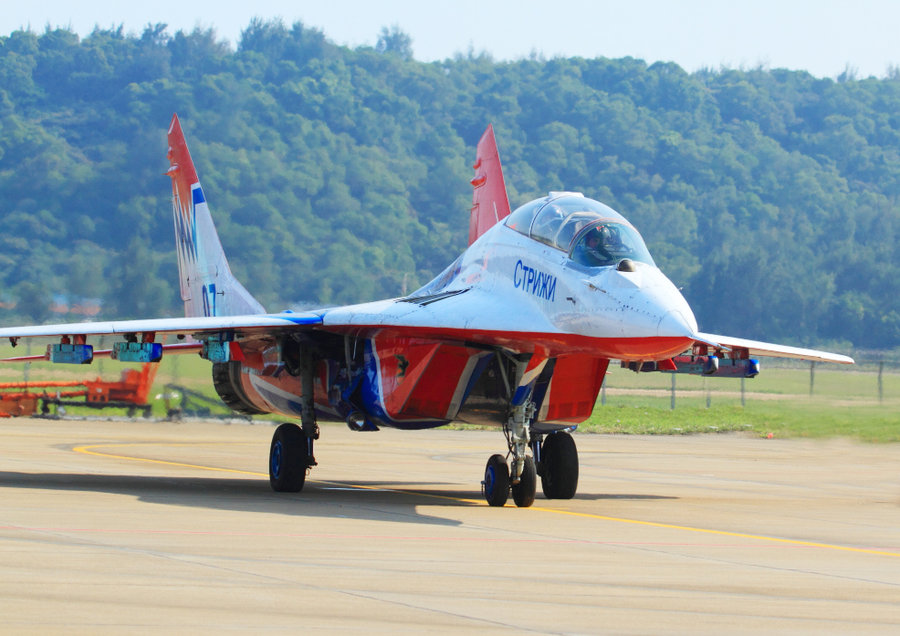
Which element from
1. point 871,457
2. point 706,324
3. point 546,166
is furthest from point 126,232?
point 546,166

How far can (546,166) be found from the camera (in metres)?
89.3

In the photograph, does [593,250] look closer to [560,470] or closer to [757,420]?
[560,470]

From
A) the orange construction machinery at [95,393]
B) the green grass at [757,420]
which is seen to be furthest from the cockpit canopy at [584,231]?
the orange construction machinery at [95,393]

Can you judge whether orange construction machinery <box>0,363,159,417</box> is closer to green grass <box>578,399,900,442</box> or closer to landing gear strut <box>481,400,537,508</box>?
green grass <box>578,399,900,442</box>

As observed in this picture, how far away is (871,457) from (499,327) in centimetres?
1327

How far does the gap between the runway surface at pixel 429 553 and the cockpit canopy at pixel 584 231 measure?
2.49 metres

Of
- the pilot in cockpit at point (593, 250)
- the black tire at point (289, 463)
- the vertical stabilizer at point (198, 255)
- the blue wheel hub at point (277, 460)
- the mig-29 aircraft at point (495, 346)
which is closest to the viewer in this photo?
the mig-29 aircraft at point (495, 346)

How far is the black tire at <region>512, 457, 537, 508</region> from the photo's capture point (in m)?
12.8

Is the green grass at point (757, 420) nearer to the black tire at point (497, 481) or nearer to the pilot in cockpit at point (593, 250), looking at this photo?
the black tire at point (497, 481)

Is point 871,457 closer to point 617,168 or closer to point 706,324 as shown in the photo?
point 706,324

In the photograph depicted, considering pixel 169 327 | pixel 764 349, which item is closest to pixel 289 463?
pixel 169 327

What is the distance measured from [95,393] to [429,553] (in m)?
23.4

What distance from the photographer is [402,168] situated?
252ft

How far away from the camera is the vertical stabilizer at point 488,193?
18328mm
